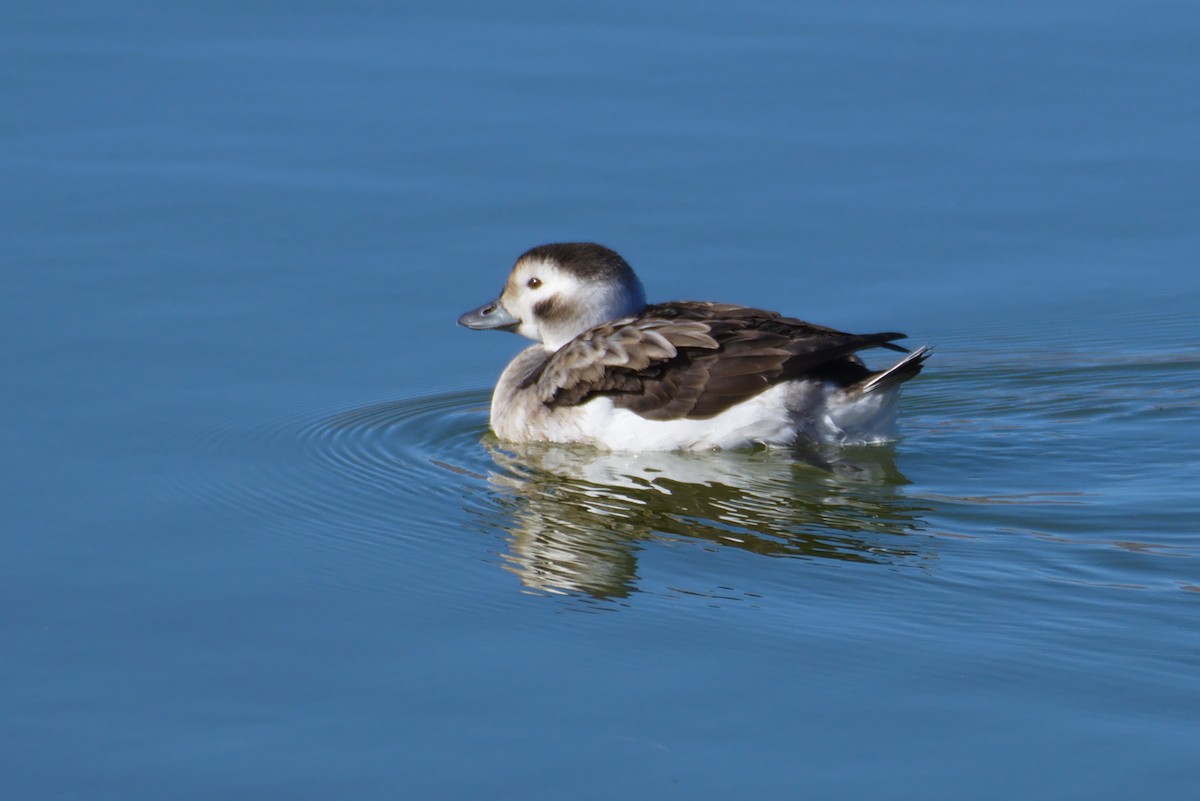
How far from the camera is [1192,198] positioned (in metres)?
11.2

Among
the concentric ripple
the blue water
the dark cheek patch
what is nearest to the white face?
the dark cheek patch

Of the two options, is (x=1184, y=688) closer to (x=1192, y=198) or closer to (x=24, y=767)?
(x=24, y=767)

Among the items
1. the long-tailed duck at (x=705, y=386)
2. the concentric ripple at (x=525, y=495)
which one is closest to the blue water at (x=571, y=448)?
the concentric ripple at (x=525, y=495)

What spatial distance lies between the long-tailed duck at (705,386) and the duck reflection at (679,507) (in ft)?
0.35

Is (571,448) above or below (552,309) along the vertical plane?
below

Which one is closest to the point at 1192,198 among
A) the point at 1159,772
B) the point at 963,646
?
the point at 963,646

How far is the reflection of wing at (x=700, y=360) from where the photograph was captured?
8609mm

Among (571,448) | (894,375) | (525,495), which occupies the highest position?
(894,375)

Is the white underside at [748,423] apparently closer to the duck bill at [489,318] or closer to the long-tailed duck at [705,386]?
the long-tailed duck at [705,386]

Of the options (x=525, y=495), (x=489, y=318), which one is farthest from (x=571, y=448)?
(x=489, y=318)

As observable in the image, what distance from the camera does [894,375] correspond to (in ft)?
27.6

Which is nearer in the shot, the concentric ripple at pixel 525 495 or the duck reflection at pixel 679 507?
the duck reflection at pixel 679 507

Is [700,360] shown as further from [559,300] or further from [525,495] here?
[559,300]

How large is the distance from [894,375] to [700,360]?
3.07ft
